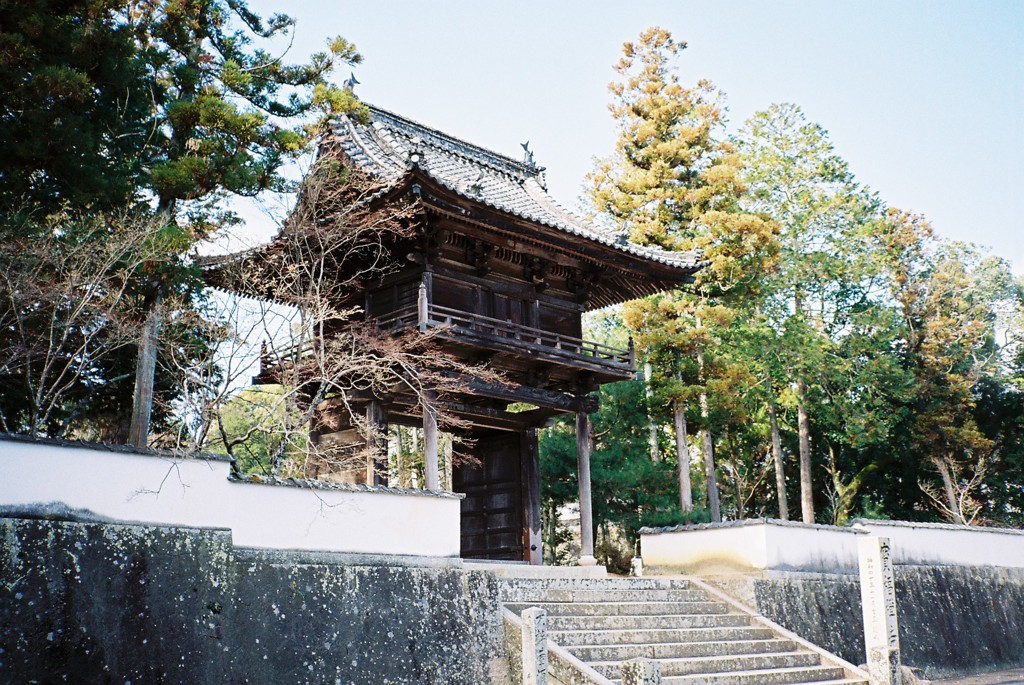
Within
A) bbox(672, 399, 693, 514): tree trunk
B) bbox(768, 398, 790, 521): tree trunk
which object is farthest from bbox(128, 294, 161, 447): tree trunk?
bbox(768, 398, 790, 521): tree trunk

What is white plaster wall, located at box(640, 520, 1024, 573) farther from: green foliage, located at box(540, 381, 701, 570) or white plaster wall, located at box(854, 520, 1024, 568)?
green foliage, located at box(540, 381, 701, 570)

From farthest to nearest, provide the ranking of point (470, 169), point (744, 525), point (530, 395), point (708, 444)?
point (708, 444) < point (470, 169) < point (530, 395) < point (744, 525)

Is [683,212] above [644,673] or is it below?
above

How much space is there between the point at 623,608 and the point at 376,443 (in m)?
5.09

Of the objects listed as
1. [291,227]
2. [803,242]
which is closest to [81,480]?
[291,227]

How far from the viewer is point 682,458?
21.7 meters

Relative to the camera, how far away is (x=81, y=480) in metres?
7.40

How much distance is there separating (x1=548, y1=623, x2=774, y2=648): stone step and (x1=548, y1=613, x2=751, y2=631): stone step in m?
0.11

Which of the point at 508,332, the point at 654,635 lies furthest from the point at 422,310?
the point at 654,635

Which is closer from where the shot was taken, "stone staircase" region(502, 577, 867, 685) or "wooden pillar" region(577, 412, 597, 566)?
"stone staircase" region(502, 577, 867, 685)

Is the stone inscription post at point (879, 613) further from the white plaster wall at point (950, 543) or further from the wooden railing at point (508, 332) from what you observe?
the wooden railing at point (508, 332)

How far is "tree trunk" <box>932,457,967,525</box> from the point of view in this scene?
2538 centimetres

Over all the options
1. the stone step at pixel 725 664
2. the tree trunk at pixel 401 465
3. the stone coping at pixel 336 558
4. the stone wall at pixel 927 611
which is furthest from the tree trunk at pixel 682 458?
the stone coping at pixel 336 558

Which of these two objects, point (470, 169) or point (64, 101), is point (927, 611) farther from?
point (64, 101)
